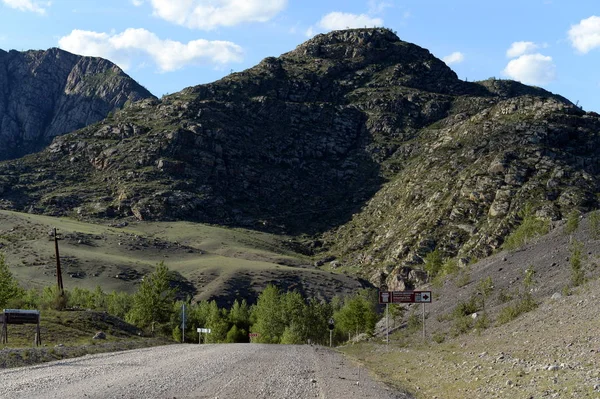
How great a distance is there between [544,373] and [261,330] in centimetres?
8872

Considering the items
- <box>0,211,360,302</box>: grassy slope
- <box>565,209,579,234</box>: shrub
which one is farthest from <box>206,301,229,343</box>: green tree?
<box>565,209,579,234</box>: shrub

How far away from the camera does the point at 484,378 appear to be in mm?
21953

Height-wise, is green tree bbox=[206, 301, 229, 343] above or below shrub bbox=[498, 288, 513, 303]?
below

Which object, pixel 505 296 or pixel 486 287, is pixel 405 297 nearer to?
pixel 486 287

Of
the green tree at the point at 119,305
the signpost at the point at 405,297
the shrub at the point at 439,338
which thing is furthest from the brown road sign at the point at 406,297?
the green tree at the point at 119,305

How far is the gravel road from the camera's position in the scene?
19.5 metres

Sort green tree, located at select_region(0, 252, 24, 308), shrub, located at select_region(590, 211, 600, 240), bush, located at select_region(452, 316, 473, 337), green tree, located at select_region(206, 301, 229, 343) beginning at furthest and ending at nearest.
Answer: green tree, located at select_region(206, 301, 229, 343), green tree, located at select_region(0, 252, 24, 308), shrub, located at select_region(590, 211, 600, 240), bush, located at select_region(452, 316, 473, 337)

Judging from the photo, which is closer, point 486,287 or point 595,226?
point 486,287

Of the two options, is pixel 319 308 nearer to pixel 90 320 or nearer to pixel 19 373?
pixel 90 320

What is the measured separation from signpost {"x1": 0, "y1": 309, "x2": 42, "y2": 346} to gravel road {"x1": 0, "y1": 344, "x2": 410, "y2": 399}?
9.46m

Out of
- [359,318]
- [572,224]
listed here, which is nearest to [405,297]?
[572,224]

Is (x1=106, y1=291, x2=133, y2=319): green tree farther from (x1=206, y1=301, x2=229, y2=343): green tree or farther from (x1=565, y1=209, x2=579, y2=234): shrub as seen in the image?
(x1=565, y1=209, x2=579, y2=234): shrub

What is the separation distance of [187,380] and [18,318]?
22.9 m

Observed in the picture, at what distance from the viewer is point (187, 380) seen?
74.7 feet
